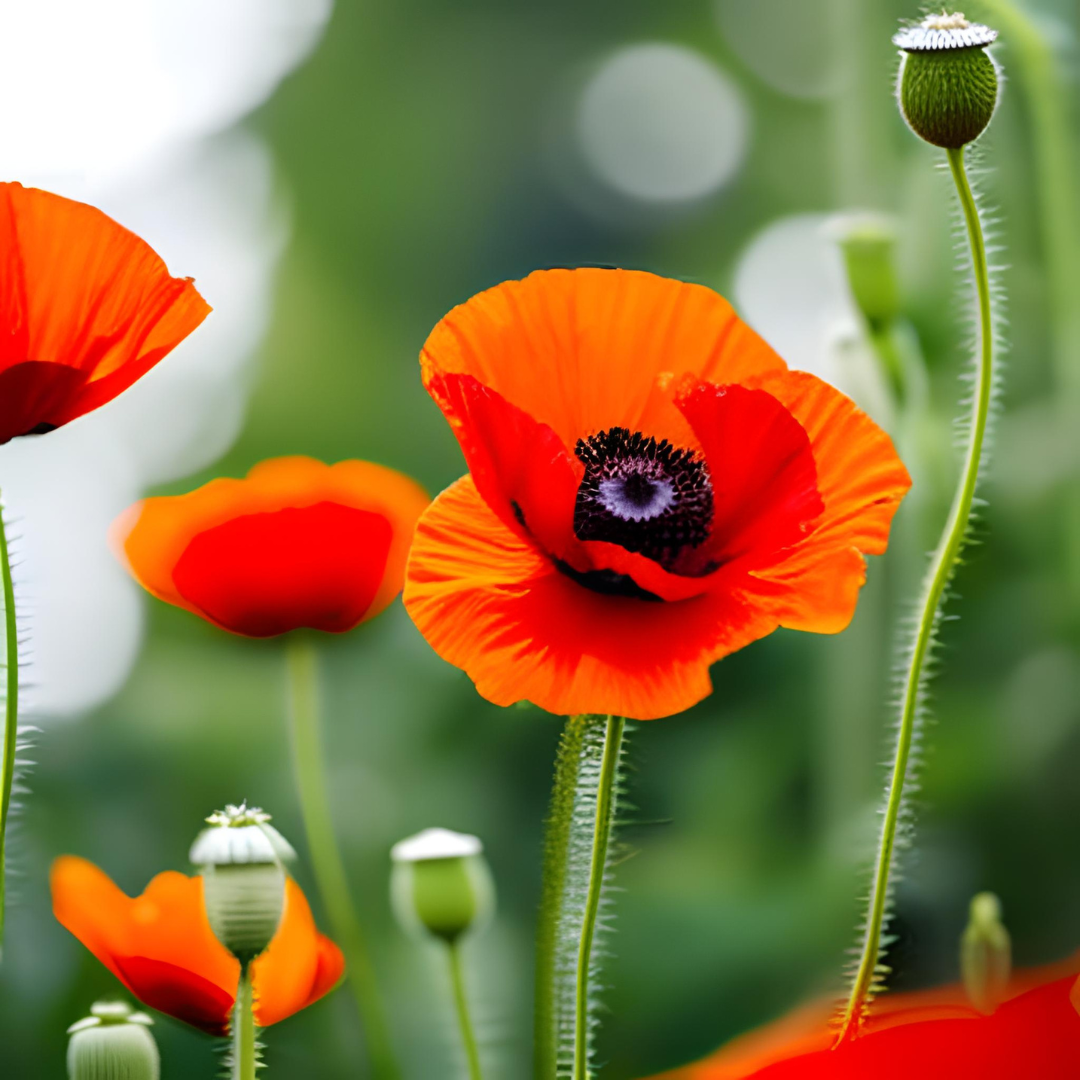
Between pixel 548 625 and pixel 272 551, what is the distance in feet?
0.33

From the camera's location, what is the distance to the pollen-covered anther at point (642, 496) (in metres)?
0.20

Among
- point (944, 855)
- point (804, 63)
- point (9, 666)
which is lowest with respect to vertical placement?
point (944, 855)

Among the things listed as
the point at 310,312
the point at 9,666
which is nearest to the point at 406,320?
the point at 310,312

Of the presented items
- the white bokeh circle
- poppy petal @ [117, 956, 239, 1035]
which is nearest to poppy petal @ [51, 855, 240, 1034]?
poppy petal @ [117, 956, 239, 1035]

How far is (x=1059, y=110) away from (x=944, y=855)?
0.26 m

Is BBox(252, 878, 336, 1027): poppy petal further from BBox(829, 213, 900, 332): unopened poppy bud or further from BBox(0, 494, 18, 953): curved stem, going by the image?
BBox(829, 213, 900, 332): unopened poppy bud

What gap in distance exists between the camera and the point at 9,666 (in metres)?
0.19

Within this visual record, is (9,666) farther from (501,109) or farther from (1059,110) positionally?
(501,109)

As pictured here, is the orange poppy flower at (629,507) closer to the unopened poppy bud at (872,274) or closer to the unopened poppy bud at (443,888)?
the unopened poppy bud at (443,888)

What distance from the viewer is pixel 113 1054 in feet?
0.61

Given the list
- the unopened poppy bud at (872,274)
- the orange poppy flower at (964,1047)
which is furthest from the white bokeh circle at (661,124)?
the orange poppy flower at (964,1047)

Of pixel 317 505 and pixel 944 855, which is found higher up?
pixel 317 505

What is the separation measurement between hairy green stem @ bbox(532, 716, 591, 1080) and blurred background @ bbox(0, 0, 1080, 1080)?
0.12 feet

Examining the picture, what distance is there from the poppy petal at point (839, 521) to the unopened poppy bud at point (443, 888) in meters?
0.07
